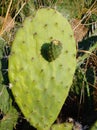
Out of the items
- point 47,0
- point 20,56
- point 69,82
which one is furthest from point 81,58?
point 47,0

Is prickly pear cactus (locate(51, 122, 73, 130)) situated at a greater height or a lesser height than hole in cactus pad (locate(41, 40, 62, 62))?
lesser

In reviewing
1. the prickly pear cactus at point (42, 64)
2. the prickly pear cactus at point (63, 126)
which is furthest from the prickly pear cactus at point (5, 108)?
the prickly pear cactus at point (63, 126)

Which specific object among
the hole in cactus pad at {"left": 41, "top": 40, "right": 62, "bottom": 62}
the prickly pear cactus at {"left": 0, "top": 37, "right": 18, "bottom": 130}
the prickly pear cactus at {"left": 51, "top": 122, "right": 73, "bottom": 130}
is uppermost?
the hole in cactus pad at {"left": 41, "top": 40, "right": 62, "bottom": 62}

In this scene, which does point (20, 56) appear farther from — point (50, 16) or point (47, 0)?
point (47, 0)

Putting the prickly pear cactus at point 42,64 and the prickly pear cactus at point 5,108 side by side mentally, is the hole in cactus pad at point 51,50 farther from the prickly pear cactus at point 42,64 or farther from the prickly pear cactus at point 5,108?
the prickly pear cactus at point 5,108

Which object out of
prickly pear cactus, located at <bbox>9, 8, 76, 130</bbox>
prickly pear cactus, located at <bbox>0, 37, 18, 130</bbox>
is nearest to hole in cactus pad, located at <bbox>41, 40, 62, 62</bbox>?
prickly pear cactus, located at <bbox>9, 8, 76, 130</bbox>

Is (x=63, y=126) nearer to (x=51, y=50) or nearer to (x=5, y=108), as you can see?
(x=5, y=108)

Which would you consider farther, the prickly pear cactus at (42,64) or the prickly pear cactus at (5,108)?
the prickly pear cactus at (5,108)

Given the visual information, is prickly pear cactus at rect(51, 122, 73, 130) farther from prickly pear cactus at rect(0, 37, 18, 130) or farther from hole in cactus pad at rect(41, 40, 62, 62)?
hole in cactus pad at rect(41, 40, 62, 62)

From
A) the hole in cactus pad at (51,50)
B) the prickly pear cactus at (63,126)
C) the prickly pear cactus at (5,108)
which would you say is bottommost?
the prickly pear cactus at (63,126)

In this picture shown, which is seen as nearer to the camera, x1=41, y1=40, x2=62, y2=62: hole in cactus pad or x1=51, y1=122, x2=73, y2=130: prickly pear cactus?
x1=41, y1=40, x2=62, y2=62: hole in cactus pad
